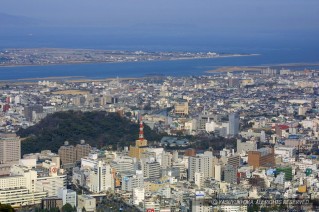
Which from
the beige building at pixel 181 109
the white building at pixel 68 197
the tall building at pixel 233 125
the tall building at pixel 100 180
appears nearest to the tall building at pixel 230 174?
the tall building at pixel 100 180

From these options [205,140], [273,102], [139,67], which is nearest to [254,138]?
[205,140]

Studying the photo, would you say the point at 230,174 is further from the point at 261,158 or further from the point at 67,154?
the point at 67,154

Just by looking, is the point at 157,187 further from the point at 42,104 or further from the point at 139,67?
the point at 139,67

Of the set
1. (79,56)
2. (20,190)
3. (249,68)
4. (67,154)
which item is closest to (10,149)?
(67,154)

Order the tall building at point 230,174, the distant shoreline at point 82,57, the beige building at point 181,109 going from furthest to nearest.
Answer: the distant shoreline at point 82,57, the beige building at point 181,109, the tall building at point 230,174

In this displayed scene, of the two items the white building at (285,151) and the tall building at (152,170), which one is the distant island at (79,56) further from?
the tall building at (152,170)

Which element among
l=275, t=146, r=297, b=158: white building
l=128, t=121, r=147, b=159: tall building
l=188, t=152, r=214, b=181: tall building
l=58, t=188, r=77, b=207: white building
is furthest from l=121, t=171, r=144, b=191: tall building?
l=275, t=146, r=297, b=158: white building
